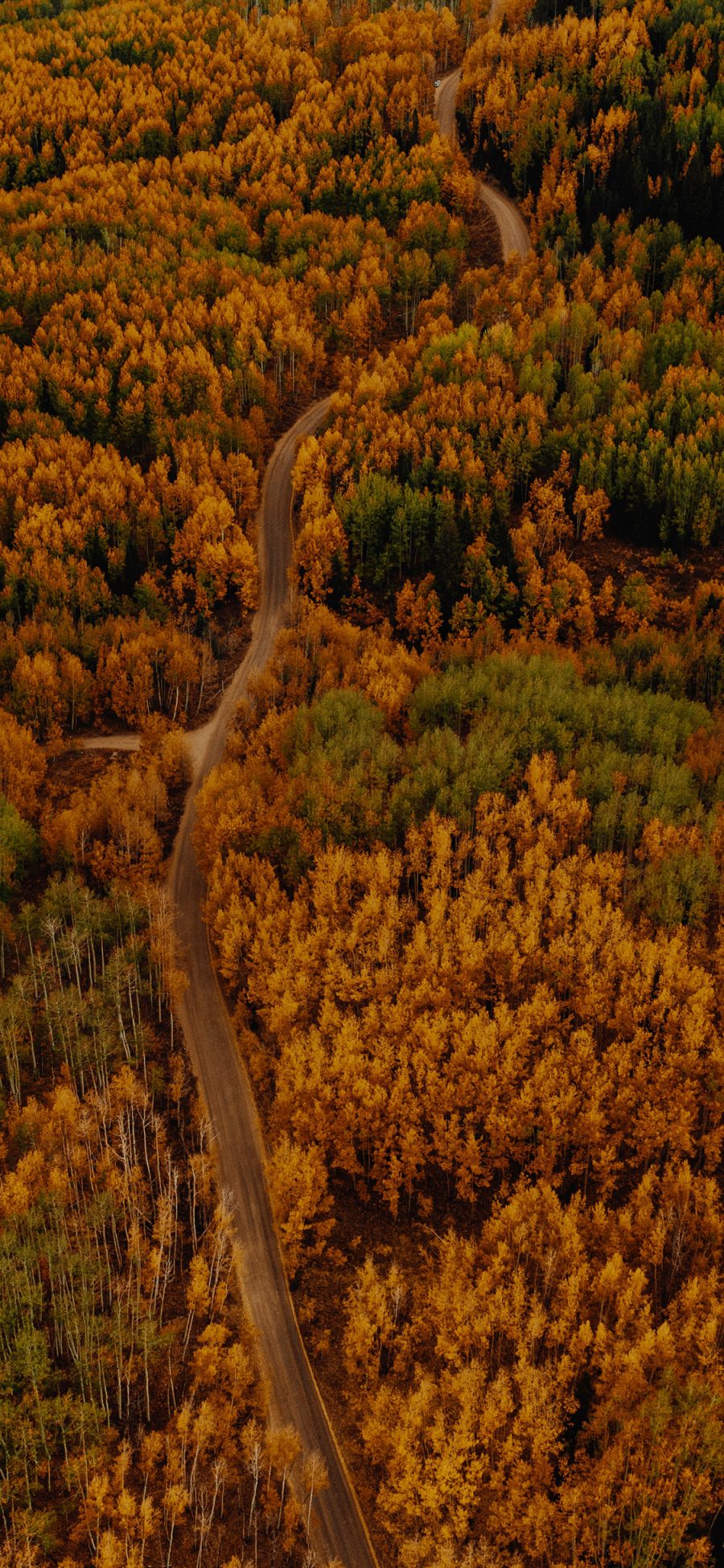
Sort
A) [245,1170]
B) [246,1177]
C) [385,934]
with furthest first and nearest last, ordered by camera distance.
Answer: [385,934] < [245,1170] < [246,1177]

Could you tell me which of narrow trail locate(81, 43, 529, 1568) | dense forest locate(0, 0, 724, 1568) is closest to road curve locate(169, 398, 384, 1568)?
narrow trail locate(81, 43, 529, 1568)

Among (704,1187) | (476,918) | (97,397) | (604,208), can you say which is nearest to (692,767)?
(476,918)

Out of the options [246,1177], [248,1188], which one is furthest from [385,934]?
[248,1188]

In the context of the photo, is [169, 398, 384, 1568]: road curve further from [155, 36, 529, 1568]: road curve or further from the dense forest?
the dense forest

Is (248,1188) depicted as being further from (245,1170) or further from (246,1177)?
(245,1170)

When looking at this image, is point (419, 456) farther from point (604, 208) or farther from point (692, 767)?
point (604, 208)

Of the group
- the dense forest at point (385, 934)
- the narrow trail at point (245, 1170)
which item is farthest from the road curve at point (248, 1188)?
the dense forest at point (385, 934)
